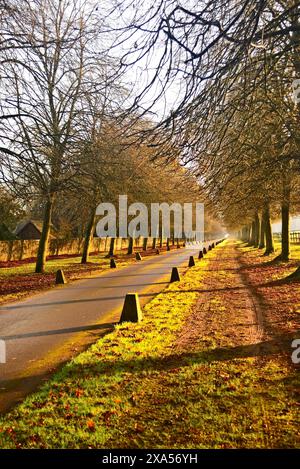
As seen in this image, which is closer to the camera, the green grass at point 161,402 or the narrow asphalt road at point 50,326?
the green grass at point 161,402

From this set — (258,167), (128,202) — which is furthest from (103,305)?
(128,202)

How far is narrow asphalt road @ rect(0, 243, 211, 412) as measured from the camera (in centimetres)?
575

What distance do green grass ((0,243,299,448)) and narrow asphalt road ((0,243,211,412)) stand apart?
0.42m

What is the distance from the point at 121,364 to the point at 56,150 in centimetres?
787

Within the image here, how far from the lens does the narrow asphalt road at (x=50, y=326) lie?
5.75 metres

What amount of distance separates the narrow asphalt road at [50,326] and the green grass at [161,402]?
0.42 metres

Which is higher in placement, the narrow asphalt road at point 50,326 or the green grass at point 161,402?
the green grass at point 161,402

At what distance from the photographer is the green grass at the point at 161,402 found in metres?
3.85

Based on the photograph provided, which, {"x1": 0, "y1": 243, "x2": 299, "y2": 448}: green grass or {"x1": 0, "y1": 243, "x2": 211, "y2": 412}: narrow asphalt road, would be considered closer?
{"x1": 0, "y1": 243, "x2": 299, "y2": 448}: green grass

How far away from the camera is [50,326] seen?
28.7 feet

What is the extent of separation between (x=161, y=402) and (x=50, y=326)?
4.70 metres

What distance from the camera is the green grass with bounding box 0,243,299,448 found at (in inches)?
151

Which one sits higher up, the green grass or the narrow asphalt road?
the green grass
